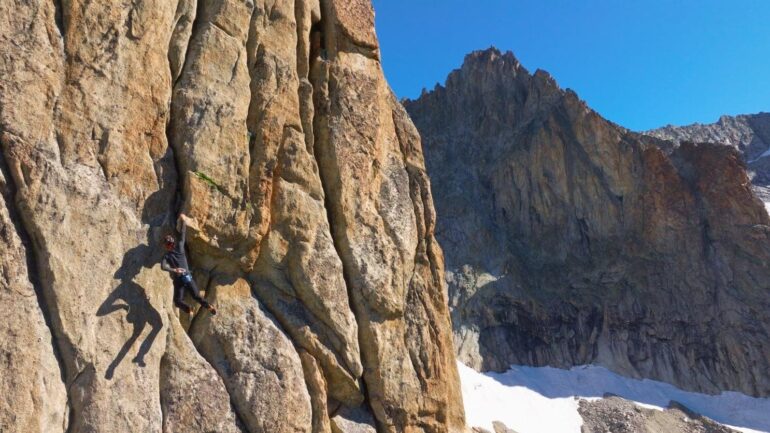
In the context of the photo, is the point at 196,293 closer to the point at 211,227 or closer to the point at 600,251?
the point at 211,227

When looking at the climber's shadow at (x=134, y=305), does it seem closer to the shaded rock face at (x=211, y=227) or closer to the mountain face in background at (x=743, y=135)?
the shaded rock face at (x=211, y=227)

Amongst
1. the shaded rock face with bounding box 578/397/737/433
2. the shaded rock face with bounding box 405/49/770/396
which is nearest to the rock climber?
the shaded rock face with bounding box 578/397/737/433

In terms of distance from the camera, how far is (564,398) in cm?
4841

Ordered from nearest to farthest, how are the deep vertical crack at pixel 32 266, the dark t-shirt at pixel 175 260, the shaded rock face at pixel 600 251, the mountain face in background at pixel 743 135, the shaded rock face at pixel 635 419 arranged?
the deep vertical crack at pixel 32 266 < the dark t-shirt at pixel 175 260 < the shaded rock face at pixel 635 419 < the shaded rock face at pixel 600 251 < the mountain face in background at pixel 743 135

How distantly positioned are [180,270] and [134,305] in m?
1.19

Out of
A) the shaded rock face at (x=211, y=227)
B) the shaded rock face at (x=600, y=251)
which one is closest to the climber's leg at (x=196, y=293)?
the shaded rock face at (x=211, y=227)

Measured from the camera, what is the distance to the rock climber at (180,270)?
1348 cm

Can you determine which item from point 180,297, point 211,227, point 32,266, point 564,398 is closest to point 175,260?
point 180,297

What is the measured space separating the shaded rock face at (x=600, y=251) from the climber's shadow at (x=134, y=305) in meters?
40.7

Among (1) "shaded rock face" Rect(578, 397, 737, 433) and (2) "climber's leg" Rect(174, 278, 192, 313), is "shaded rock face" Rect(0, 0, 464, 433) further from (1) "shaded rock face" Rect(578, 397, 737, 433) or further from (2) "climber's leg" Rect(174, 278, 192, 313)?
(1) "shaded rock face" Rect(578, 397, 737, 433)

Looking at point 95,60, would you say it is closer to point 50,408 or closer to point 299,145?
point 299,145

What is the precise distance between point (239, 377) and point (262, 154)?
597cm

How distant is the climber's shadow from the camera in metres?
12.8

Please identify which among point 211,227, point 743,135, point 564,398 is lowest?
point 564,398
